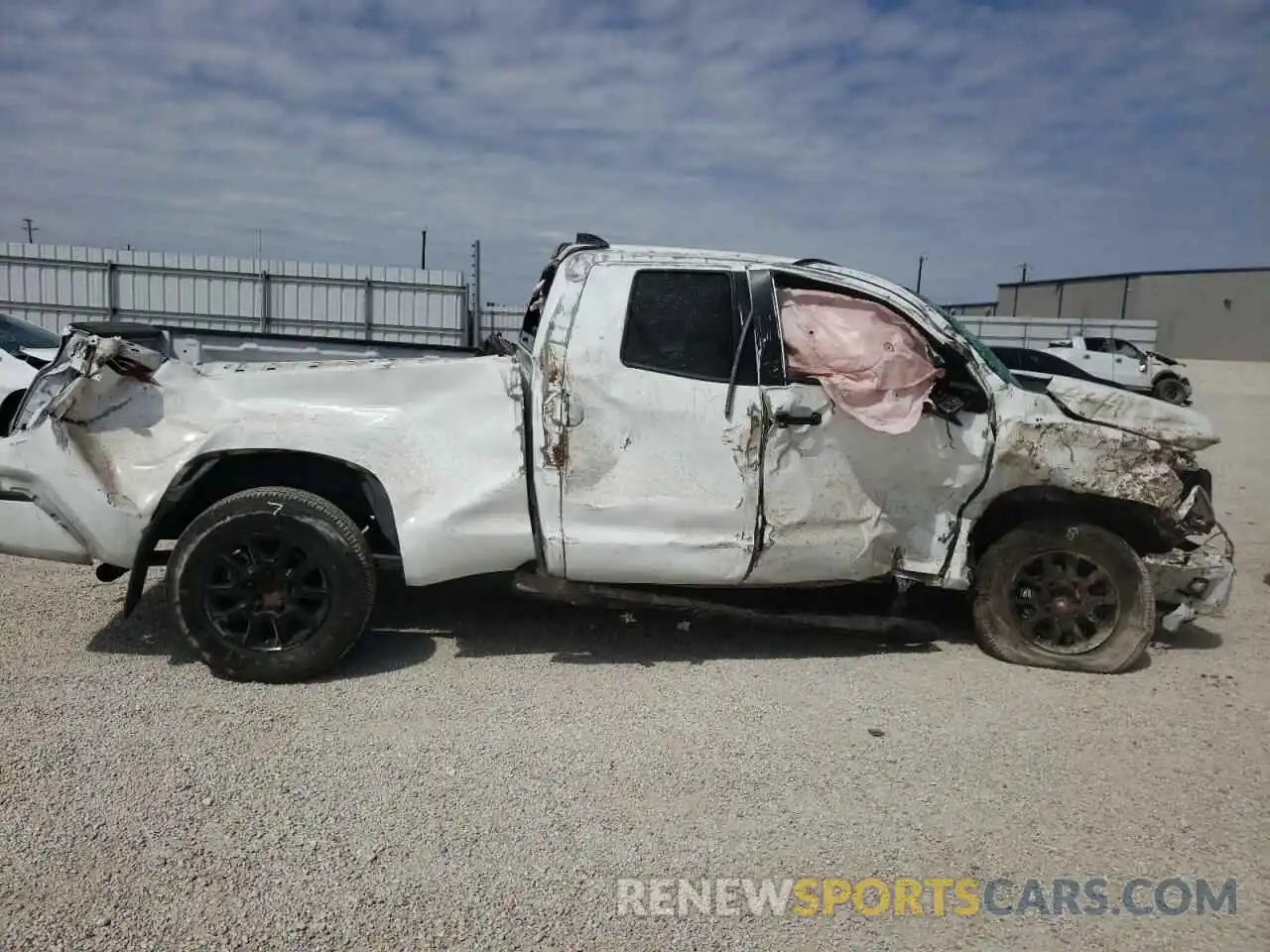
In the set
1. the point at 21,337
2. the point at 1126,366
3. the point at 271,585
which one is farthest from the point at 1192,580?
the point at 1126,366

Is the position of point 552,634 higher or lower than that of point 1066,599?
lower

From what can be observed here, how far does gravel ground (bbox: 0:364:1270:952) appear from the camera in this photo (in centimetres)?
268

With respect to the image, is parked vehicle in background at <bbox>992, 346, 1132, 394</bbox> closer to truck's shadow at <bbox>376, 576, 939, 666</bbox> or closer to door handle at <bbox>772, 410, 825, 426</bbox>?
truck's shadow at <bbox>376, 576, 939, 666</bbox>

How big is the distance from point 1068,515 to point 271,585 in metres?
3.87

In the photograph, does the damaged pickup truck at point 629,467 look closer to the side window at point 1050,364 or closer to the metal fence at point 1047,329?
the side window at point 1050,364

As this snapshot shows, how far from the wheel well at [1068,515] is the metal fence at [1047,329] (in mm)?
28915

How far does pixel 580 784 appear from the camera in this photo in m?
3.41

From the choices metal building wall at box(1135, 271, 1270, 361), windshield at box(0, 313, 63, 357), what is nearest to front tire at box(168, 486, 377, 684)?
windshield at box(0, 313, 63, 357)

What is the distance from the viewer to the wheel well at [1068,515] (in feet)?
15.3

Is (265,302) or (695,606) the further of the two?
(265,302)

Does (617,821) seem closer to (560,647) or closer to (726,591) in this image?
(560,647)

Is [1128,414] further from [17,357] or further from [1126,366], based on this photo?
[1126,366]

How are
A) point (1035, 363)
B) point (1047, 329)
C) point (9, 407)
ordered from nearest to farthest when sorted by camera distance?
point (9, 407) → point (1035, 363) → point (1047, 329)

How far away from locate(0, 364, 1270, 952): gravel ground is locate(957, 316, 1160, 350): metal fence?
1182 inches
